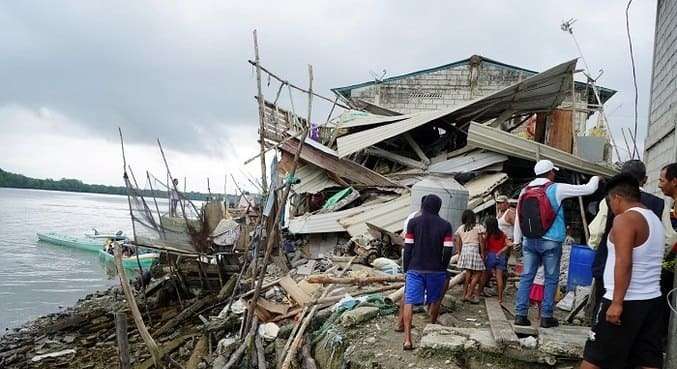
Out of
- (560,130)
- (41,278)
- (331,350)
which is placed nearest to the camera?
(331,350)

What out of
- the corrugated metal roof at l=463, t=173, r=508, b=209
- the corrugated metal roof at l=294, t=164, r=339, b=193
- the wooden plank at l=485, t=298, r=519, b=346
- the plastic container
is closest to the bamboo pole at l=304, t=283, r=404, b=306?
the wooden plank at l=485, t=298, r=519, b=346

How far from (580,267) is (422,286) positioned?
199cm

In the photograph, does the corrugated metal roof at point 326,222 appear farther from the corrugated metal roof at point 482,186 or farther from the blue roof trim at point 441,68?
the blue roof trim at point 441,68

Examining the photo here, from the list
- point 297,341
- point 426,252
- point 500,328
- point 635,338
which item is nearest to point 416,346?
point 500,328

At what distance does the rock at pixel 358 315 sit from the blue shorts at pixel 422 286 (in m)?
0.78

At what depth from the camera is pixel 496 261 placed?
230 inches

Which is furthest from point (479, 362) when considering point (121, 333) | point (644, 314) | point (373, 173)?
point (373, 173)

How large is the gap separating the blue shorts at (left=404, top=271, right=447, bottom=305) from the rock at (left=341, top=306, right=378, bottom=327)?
0.78m

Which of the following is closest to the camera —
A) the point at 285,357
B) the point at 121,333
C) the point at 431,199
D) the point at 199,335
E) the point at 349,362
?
the point at 349,362

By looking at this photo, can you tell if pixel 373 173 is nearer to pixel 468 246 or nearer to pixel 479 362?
pixel 468 246

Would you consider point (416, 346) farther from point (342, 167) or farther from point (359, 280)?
point (342, 167)

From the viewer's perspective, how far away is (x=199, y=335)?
8.34 metres

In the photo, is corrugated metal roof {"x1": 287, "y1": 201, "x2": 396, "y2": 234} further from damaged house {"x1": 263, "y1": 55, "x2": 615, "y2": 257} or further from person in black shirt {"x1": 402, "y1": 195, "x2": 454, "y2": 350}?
person in black shirt {"x1": 402, "y1": 195, "x2": 454, "y2": 350}

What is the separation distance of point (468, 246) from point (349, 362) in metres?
2.38
